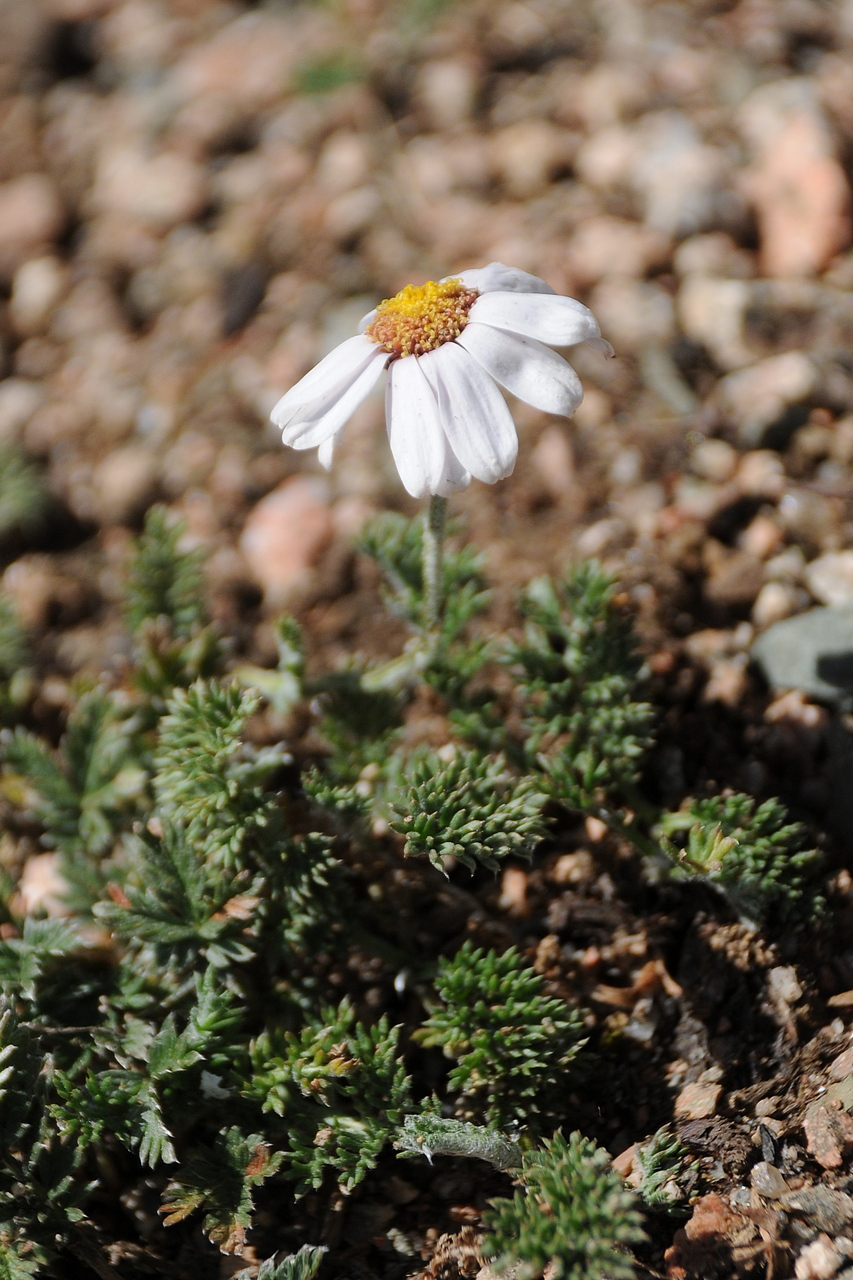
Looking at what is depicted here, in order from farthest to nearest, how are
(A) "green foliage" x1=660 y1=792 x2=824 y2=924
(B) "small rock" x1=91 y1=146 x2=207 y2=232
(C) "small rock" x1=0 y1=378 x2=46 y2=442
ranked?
(B) "small rock" x1=91 y1=146 x2=207 y2=232 → (C) "small rock" x1=0 y1=378 x2=46 y2=442 → (A) "green foliage" x1=660 y1=792 x2=824 y2=924

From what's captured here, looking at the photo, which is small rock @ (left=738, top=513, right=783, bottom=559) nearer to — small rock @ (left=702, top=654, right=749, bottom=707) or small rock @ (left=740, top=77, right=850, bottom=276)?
small rock @ (left=702, top=654, right=749, bottom=707)

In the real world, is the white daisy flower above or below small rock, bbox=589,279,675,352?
above

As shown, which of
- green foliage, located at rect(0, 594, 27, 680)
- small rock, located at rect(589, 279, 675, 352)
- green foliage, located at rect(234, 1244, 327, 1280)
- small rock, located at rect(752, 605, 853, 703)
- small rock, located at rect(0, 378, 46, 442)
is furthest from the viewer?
small rock, located at rect(0, 378, 46, 442)

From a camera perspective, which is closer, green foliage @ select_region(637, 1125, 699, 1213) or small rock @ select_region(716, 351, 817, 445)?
green foliage @ select_region(637, 1125, 699, 1213)

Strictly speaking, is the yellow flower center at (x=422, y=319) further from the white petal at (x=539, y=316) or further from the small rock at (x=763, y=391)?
the small rock at (x=763, y=391)

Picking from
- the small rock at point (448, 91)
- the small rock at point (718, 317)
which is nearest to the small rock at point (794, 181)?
the small rock at point (718, 317)

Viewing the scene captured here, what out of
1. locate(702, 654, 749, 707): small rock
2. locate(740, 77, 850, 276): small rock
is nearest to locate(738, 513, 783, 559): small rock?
locate(702, 654, 749, 707): small rock
